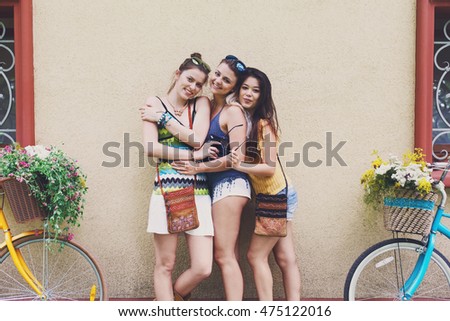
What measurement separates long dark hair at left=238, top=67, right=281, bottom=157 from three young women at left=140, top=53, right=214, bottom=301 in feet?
1.12

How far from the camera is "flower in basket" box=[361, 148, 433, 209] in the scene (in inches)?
141

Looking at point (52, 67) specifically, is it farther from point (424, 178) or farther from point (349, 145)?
point (424, 178)

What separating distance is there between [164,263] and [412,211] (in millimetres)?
1878

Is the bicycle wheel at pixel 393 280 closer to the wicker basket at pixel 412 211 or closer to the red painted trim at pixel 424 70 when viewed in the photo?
the wicker basket at pixel 412 211

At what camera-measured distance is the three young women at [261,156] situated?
3705mm

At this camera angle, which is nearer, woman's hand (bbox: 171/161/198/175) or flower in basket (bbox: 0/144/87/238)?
flower in basket (bbox: 0/144/87/238)

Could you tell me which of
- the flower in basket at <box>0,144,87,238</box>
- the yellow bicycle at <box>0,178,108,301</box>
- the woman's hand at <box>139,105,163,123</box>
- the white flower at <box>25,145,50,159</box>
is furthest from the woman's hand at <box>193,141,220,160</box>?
the yellow bicycle at <box>0,178,108,301</box>

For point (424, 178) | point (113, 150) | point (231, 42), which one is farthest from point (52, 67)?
point (424, 178)

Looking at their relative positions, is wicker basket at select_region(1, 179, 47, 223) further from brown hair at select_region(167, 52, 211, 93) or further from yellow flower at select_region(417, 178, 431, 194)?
yellow flower at select_region(417, 178, 431, 194)

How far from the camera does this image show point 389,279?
4355 millimetres

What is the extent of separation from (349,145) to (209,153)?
132 centimetres

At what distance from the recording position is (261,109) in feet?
12.4

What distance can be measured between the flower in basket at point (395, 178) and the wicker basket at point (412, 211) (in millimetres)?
43

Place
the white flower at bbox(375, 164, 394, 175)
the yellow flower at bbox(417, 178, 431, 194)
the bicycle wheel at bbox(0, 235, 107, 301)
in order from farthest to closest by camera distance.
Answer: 1. the bicycle wheel at bbox(0, 235, 107, 301)
2. the white flower at bbox(375, 164, 394, 175)
3. the yellow flower at bbox(417, 178, 431, 194)
